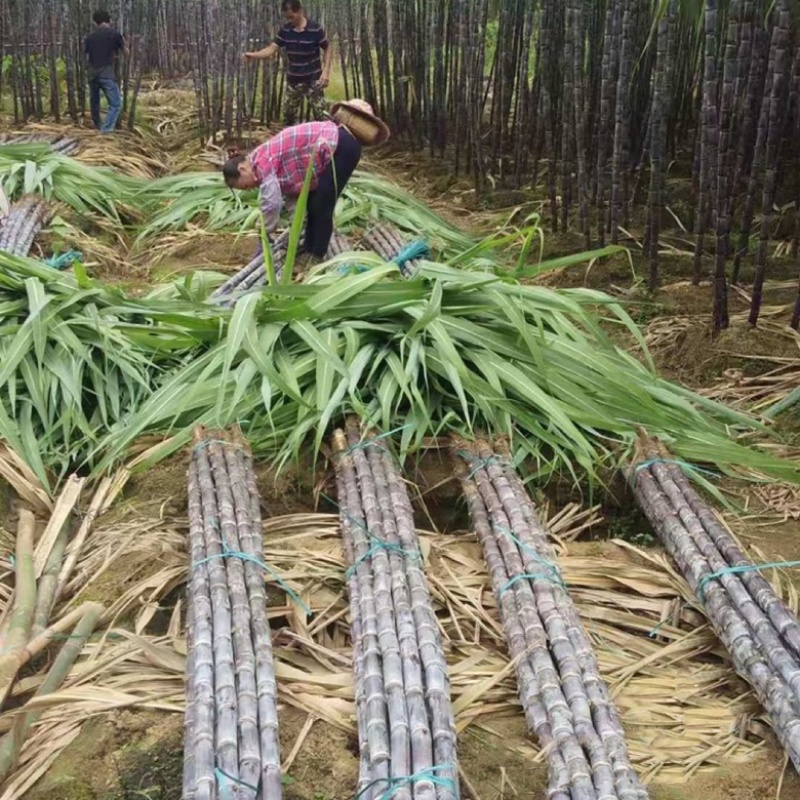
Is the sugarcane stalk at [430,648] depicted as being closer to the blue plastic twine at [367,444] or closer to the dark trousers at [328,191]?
the blue plastic twine at [367,444]

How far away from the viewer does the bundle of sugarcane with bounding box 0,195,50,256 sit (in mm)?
4625

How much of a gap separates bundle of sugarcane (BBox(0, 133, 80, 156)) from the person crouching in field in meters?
3.20

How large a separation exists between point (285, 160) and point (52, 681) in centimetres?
261

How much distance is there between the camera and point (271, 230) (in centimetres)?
413

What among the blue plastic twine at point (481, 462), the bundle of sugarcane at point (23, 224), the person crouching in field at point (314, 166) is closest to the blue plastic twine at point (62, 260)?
the bundle of sugarcane at point (23, 224)

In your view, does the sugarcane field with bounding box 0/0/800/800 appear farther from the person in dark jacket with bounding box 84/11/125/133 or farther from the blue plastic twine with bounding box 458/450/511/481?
the person in dark jacket with bounding box 84/11/125/133

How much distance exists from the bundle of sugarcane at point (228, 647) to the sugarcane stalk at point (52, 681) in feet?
0.69

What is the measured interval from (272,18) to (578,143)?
4864 mm

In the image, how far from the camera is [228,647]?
1907mm

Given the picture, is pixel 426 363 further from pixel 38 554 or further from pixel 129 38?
pixel 129 38

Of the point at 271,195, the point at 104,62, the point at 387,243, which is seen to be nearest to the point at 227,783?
the point at 271,195

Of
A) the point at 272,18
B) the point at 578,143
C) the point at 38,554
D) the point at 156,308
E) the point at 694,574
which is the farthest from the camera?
the point at 272,18

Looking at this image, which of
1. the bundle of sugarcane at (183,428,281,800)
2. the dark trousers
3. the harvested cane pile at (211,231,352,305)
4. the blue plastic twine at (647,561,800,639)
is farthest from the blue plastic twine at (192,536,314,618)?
the dark trousers

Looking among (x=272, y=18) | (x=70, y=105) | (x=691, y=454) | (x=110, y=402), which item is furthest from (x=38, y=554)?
(x=272, y=18)
